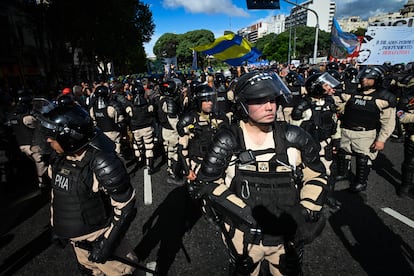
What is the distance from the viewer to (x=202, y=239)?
3.96 meters

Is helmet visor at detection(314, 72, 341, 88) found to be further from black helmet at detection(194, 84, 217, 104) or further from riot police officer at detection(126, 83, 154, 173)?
riot police officer at detection(126, 83, 154, 173)

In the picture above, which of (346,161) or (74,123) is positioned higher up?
(74,123)

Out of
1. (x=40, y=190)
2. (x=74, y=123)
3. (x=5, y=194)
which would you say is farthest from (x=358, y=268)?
(x=5, y=194)

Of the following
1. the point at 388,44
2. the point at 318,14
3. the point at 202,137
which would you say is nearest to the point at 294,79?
the point at 388,44

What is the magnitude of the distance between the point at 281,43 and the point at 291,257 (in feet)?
259

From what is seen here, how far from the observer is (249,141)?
2.18 metres

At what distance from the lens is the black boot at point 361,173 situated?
16.1 feet

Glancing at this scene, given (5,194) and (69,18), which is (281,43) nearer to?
(69,18)

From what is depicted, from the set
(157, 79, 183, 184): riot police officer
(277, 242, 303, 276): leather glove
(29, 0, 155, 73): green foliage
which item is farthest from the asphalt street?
(29, 0, 155, 73): green foliage

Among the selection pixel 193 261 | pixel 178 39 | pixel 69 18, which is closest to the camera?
pixel 193 261

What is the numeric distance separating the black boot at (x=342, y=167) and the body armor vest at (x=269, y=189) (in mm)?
4136

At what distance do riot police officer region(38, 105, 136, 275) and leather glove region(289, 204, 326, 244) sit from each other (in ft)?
4.93

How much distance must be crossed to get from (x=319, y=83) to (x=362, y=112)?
1002mm

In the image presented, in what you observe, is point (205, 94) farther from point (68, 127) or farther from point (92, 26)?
point (92, 26)
